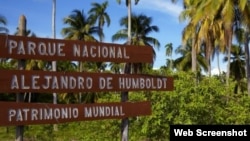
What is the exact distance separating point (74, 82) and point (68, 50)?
0.59 meters

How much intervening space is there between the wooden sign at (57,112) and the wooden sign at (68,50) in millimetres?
846

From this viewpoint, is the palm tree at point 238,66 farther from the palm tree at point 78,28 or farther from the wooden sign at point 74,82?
the wooden sign at point 74,82

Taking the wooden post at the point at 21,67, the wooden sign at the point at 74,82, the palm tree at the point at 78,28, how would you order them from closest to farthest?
1. the wooden sign at the point at 74,82
2. the wooden post at the point at 21,67
3. the palm tree at the point at 78,28

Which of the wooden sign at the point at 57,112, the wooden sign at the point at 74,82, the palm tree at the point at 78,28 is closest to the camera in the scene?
the wooden sign at the point at 57,112

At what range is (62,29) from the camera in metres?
51.3

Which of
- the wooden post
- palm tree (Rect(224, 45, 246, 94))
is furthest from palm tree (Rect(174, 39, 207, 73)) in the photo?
the wooden post

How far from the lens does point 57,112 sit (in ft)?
26.5

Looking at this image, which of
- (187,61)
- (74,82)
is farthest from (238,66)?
(74,82)

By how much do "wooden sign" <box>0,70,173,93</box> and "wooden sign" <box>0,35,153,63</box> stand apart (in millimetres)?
299

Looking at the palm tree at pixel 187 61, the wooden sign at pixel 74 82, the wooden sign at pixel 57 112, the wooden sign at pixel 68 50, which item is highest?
the palm tree at pixel 187 61

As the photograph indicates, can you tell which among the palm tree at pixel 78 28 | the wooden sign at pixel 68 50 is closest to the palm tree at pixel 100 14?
the palm tree at pixel 78 28

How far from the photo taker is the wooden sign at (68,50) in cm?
772

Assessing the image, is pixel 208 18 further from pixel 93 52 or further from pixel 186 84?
pixel 93 52

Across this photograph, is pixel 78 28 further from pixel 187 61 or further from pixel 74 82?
pixel 74 82
